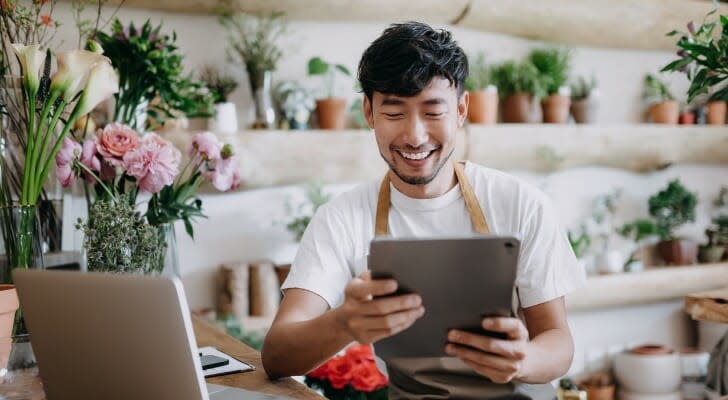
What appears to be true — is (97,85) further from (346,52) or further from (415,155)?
(346,52)

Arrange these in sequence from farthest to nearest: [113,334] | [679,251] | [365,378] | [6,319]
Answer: [679,251] < [365,378] < [6,319] < [113,334]

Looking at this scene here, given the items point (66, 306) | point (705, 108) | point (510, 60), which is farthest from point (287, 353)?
point (705, 108)

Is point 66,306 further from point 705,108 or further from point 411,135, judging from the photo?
point 705,108

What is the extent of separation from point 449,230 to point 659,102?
10.5 feet

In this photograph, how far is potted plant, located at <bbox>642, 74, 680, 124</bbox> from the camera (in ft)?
14.1

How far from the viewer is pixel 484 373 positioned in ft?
3.88

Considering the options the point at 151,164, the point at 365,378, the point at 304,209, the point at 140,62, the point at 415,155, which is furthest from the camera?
the point at 304,209

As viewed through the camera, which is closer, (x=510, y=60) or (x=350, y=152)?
(x=350, y=152)

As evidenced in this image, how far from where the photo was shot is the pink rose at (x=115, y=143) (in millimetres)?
1722

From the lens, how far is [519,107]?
386cm

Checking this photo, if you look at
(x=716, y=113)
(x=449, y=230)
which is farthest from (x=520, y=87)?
(x=449, y=230)

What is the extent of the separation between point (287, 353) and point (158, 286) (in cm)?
56

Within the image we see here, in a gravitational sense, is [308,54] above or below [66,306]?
above

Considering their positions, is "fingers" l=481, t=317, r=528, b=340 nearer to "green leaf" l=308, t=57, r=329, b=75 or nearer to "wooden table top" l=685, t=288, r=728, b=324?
"wooden table top" l=685, t=288, r=728, b=324
